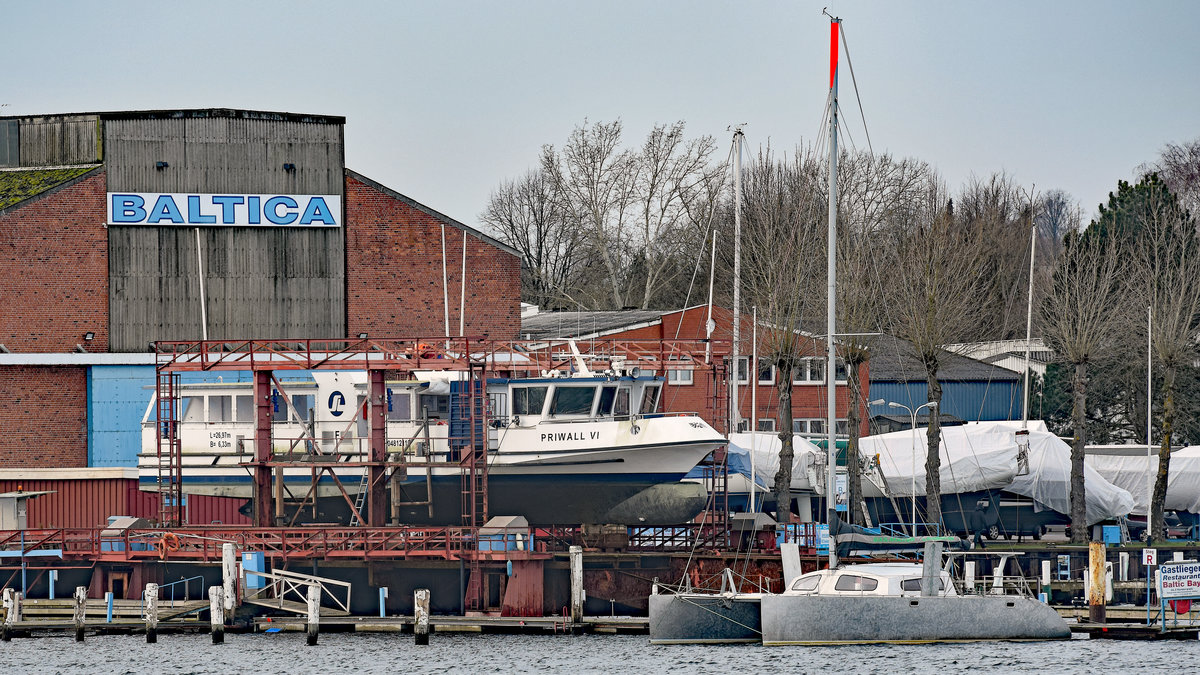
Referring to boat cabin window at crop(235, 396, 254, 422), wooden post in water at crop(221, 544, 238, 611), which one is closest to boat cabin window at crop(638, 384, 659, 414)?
boat cabin window at crop(235, 396, 254, 422)

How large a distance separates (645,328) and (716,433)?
2357 centimetres

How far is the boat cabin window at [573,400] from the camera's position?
42.1 metres

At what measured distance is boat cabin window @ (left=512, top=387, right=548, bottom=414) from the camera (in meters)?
42.4

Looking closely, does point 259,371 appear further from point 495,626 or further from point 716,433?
point 716,433

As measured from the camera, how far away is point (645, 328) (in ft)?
211

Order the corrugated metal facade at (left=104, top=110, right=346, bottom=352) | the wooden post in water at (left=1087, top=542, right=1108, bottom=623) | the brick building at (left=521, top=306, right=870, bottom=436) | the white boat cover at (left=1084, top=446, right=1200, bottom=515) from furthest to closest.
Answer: the brick building at (left=521, top=306, right=870, bottom=436) → the corrugated metal facade at (left=104, top=110, right=346, bottom=352) → the white boat cover at (left=1084, top=446, right=1200, bottom=515) → the wooden post in water at (left=1087, top=542, right=1108, bottom=623)

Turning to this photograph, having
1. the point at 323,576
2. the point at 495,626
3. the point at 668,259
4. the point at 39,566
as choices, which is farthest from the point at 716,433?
the point at 668,259

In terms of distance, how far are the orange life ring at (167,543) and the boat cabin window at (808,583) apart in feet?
53.1

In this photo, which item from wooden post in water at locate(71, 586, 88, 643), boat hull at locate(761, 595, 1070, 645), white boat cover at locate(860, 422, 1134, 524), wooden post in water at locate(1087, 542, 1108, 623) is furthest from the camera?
white boat cover at locate(860, 422, 1134, 524)

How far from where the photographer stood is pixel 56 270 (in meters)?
52.0

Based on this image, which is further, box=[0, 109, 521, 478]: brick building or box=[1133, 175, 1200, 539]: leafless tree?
box=[0, 109, 521, 478]: brick building

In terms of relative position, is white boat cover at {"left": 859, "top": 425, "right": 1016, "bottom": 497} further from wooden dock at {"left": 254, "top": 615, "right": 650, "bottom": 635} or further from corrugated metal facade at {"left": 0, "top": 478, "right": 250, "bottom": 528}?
corrugated metal facade at {"left": 0, "top": 478, "right": 250, "bottom": 528}

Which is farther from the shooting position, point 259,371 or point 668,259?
point 668,259

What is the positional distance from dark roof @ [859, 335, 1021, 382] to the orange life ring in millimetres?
36083
